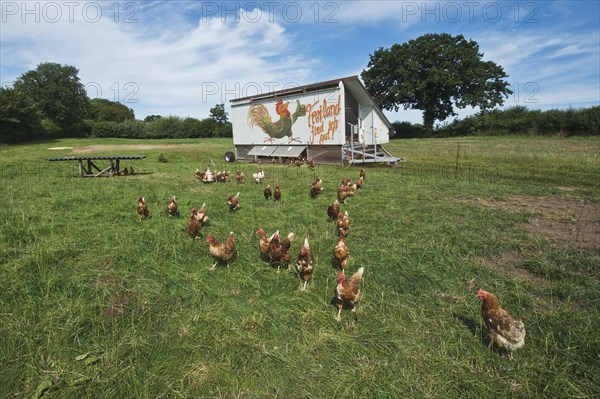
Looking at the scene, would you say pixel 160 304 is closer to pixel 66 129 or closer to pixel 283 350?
pixel 283 350

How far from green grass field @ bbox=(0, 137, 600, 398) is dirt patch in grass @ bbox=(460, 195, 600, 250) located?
7cm

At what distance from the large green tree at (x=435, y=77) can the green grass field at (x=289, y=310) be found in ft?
152

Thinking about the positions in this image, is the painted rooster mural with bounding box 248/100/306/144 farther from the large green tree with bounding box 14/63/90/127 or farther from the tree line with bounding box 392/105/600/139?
the large green tree with bounding box 14/63/90/127

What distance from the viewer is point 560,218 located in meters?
6.71

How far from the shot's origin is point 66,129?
54219 mm

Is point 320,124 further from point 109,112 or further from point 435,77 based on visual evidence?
point 109,112

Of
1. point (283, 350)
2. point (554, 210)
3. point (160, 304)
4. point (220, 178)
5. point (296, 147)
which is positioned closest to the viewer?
point (283, 350)

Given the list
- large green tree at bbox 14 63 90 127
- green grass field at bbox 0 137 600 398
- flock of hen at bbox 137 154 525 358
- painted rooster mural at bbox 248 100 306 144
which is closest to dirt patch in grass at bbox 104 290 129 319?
green grass field at bbox 0 137 600 398

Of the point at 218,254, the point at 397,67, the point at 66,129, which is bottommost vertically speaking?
the point at 218,254

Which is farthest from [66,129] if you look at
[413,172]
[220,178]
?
[413,172]

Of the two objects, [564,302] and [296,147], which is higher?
[296,147]

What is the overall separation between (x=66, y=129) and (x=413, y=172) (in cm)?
6139

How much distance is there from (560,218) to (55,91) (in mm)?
72230

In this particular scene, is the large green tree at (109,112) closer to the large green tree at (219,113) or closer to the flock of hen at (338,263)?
the large green tree at (219,113)
